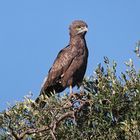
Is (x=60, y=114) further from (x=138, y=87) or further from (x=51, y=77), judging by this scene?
(x=51, y=77)

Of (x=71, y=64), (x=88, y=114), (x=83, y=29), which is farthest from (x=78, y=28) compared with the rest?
(x=88, y=114)

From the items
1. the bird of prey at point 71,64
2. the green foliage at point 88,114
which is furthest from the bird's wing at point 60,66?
the green foliage at point 88,114

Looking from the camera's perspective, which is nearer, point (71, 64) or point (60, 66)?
point (71, 64)

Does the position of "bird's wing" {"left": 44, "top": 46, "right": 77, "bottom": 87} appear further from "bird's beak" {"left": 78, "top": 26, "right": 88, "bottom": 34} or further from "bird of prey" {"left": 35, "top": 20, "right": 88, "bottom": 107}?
"bird's beak" {"left": 78, "top": 26, "right": 88, "bottom": 34}

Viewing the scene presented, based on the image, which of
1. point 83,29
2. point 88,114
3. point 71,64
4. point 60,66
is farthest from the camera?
point 83,29

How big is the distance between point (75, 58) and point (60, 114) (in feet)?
14.0

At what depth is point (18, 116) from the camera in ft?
36.1

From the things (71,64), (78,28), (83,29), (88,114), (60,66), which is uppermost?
(78,28)

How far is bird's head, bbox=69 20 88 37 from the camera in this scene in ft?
50.3

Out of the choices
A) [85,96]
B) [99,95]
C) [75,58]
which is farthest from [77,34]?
[99,95]

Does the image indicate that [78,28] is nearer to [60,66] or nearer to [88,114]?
[60,66]

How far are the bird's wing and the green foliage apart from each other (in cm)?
347

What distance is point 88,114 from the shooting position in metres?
11.3

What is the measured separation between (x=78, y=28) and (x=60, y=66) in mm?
1181
